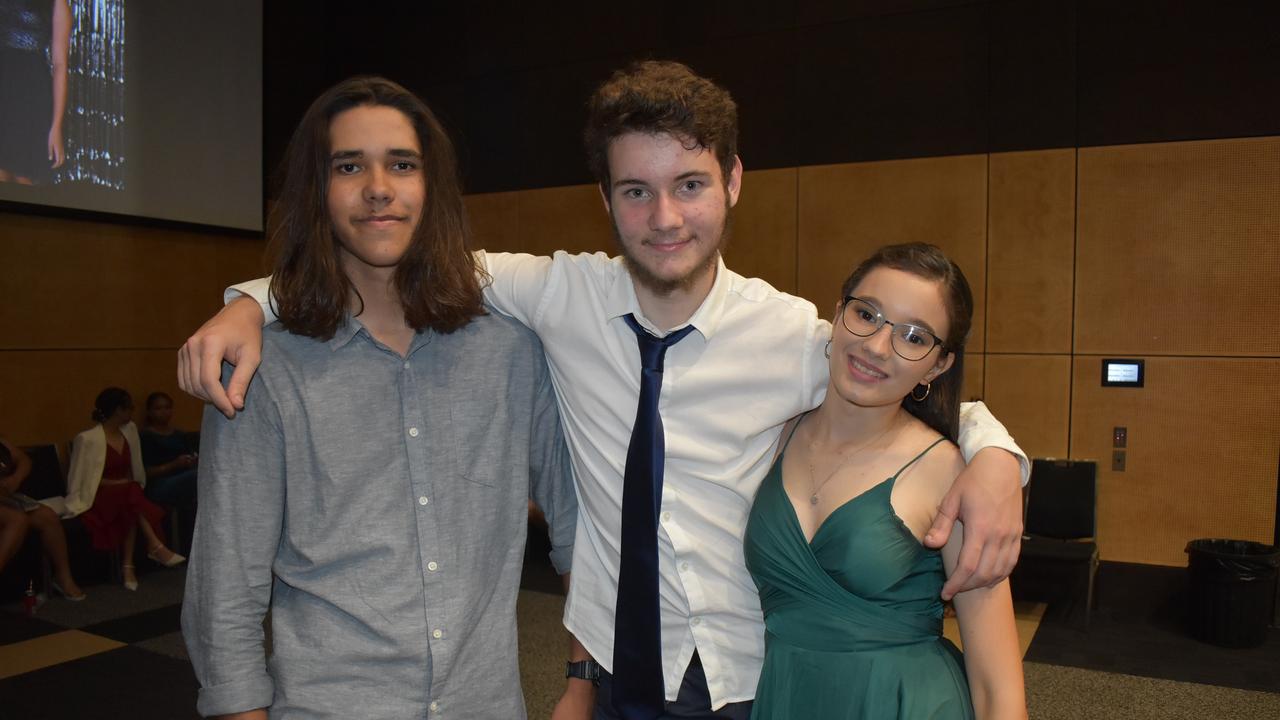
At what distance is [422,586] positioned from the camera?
146 cm

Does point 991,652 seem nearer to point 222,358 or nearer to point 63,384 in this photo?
point 222,358

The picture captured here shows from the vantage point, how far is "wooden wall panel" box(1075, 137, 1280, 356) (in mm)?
5281

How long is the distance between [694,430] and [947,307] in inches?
20.9

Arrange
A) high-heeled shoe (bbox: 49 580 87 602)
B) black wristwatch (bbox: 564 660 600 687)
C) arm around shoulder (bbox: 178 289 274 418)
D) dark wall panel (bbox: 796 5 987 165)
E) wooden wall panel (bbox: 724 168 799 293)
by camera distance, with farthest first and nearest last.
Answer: wooden wall panel (bbox: 724 168 799 293), dark wall panel (bbox: 796 5 987 165), high-heeled shoe (bbox: 49 580 87 602), black wristwatch (bbox: 564 660 600 687), arm around shoulder (bbox: 178 289 274 418)

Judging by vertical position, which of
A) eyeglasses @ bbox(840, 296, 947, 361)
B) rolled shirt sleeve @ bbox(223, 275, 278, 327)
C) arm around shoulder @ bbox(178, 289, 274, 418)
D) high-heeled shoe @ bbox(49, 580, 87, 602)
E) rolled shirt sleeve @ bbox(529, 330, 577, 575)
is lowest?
high-heeled shoe @ bbox(49, 580, 87, 602)

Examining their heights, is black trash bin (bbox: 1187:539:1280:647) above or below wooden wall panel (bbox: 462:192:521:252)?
below

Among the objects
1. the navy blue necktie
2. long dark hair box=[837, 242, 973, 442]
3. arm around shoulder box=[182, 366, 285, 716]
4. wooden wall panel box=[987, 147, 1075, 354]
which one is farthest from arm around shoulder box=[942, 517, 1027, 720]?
wooden wall panel box=[987, 147, 1075, 354]

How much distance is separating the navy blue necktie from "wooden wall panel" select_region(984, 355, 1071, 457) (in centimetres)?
480

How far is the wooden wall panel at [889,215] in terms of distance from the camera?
5.86 meters

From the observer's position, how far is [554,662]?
13.7ft

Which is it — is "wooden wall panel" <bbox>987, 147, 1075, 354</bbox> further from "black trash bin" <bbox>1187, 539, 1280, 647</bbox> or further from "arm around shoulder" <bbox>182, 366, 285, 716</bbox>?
"arm around shoulder" <bbox>182, 366, 285, 716</bbox>

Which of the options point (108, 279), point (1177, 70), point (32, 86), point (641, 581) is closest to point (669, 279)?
point (641, 581)

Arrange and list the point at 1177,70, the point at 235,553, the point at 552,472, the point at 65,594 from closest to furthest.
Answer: the point at 235,553, the point at 552,472, the point at 65,594, the point at 1177,70

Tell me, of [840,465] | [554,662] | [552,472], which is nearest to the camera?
[840,465]
